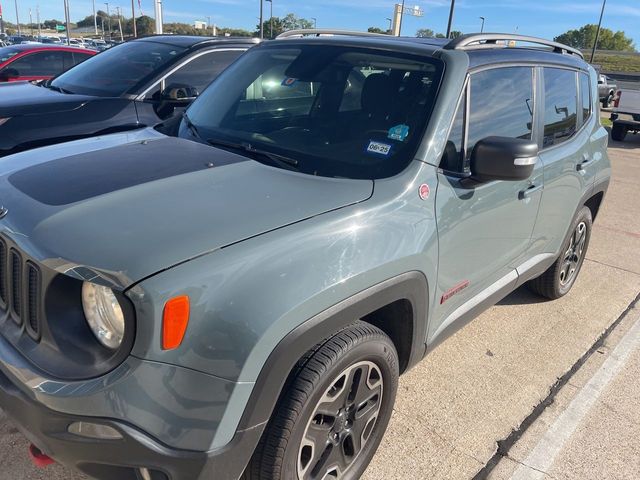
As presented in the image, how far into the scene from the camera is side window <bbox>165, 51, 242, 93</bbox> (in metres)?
5.26

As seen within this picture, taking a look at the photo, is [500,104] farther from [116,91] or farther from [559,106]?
[116,91]

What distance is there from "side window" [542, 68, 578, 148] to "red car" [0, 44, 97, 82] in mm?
7671

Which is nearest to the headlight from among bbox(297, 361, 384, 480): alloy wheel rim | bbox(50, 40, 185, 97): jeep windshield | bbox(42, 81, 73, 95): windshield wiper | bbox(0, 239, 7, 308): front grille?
bbox(0, 239, 7, 308): front grille

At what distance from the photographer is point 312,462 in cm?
213

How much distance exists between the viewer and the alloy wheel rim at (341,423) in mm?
2096

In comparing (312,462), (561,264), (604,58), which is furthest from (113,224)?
(604,58)

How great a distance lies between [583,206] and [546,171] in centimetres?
114

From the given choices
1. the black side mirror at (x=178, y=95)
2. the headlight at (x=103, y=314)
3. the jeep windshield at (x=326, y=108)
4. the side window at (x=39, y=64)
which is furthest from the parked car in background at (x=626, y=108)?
the headlight at (x=103, y=314)

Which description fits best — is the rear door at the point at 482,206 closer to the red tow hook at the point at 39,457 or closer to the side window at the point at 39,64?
the red tow hook at the point at 39,457

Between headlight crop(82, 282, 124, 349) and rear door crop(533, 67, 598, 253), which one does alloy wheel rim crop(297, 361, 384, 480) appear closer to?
headlight crop(82, 282, 124, 349)

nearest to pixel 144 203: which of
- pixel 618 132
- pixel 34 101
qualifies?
pixel 34 101

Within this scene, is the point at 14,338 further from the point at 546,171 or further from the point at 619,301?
the point at 619,301

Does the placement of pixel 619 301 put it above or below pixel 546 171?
below

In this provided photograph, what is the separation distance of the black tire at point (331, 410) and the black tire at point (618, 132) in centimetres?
1434
